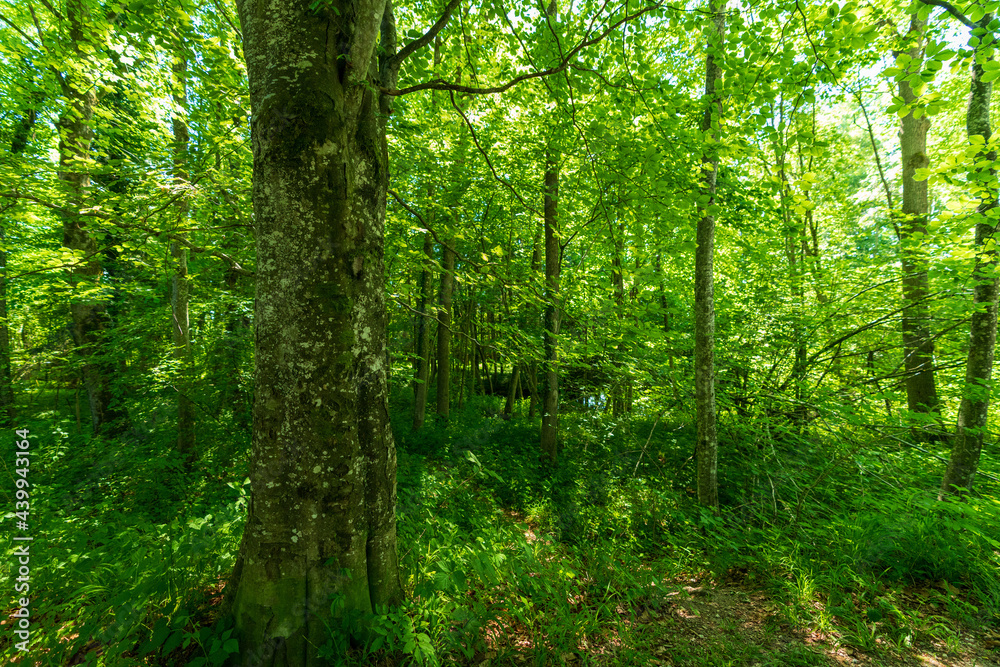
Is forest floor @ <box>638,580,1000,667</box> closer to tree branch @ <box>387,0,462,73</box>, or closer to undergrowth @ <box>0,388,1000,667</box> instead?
undergrowth @ <box>0,388,1000,667</box>

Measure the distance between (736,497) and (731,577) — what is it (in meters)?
1.80

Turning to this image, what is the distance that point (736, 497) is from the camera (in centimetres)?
539

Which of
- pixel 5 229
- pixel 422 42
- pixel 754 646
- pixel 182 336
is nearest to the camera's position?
pixel 422 42

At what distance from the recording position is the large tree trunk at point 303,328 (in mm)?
2129

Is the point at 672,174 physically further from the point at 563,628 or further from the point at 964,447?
the point at 964,447

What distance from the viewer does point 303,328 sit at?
2.14 meters

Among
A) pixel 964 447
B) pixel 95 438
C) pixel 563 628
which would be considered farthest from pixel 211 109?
pixel 964 447

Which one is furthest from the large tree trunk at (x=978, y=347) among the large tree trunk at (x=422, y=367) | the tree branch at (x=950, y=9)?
the large tree trunk at (x=422, y=367)

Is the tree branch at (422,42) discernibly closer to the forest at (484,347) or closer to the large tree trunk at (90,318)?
the forest at (484,347)

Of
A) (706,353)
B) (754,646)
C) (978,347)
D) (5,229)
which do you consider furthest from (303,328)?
(5,229)

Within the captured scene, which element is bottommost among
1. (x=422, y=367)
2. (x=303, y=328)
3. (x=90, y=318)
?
(x=422, y=367)

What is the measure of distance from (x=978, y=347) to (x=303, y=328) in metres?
6.64

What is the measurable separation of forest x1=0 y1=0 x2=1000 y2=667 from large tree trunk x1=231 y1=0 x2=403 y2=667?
0.02m

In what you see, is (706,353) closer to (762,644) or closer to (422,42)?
(762,644)
